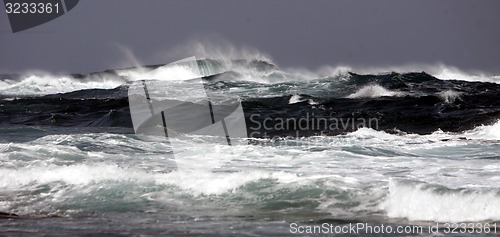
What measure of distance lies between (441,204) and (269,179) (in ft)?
7.59

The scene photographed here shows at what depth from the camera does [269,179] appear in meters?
9.09

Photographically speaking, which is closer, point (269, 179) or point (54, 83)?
point (269, 179)

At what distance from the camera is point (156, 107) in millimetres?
24844

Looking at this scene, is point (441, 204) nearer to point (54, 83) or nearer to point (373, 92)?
point (373, 92)

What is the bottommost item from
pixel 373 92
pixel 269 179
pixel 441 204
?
pixel 441 204

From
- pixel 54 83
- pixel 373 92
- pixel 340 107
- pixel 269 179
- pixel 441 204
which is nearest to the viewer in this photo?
pixel 441 204

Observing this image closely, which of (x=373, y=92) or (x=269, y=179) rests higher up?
(x=373, y=92)

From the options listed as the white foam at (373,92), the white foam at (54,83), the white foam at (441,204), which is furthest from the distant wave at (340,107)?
the white foam at (54,83)

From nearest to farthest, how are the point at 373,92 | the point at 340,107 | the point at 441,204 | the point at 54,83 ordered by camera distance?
the point at 441,204 → the point at 340,107 → the point at 373,92 → the point at 54,83

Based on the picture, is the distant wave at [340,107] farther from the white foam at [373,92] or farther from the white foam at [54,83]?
the white foam at [54,83]

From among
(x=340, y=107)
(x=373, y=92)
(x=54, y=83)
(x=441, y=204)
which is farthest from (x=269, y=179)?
(x=54, y=83)

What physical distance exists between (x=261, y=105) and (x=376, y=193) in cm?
1651

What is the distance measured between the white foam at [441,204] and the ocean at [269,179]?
0.04 feet

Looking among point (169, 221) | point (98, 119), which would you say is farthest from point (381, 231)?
point (98, 119)
